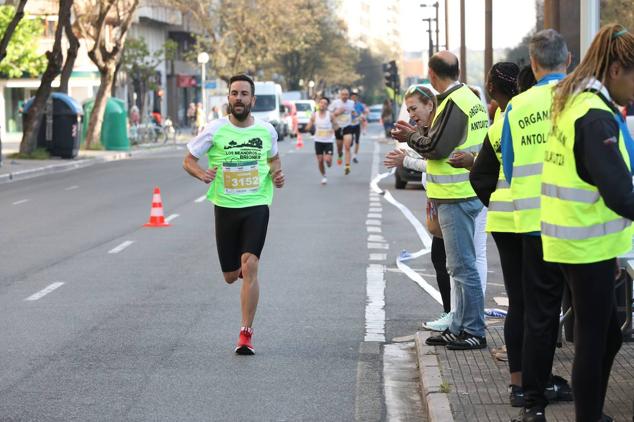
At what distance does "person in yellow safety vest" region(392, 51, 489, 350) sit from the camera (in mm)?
7938

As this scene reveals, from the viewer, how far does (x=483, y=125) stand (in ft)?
26.6

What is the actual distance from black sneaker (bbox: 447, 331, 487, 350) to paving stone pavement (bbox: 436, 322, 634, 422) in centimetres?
6

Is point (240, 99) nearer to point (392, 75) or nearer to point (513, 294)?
point (513, 294)

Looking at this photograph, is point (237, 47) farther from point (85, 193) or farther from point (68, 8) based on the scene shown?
point (85, 193)

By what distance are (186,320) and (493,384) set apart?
3446mm

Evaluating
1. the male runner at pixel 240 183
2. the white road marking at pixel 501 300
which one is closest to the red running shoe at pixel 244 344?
the male runner at pixel 240 183

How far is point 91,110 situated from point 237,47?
111 ft

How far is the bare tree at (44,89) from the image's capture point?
124 ft

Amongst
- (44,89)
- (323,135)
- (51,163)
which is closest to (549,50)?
(323,135)

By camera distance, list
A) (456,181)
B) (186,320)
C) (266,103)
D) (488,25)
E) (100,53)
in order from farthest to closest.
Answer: (266,103) → (100,53) → (488,25) → (186,320) → (456,181)

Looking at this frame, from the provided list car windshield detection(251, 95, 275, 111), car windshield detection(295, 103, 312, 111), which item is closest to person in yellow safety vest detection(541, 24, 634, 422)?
car windshield detection(251, 95, 275, 111)

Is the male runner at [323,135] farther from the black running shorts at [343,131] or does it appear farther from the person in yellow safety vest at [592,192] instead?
the person in yellow safety vest at [592,192]

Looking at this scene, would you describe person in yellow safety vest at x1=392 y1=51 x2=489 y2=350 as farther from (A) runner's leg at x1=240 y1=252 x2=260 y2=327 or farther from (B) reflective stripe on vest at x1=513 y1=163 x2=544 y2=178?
(B) reflective stripe on vest at x1=513 y1=163 x2=544 y2=178

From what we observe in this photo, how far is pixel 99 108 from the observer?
152 ft
